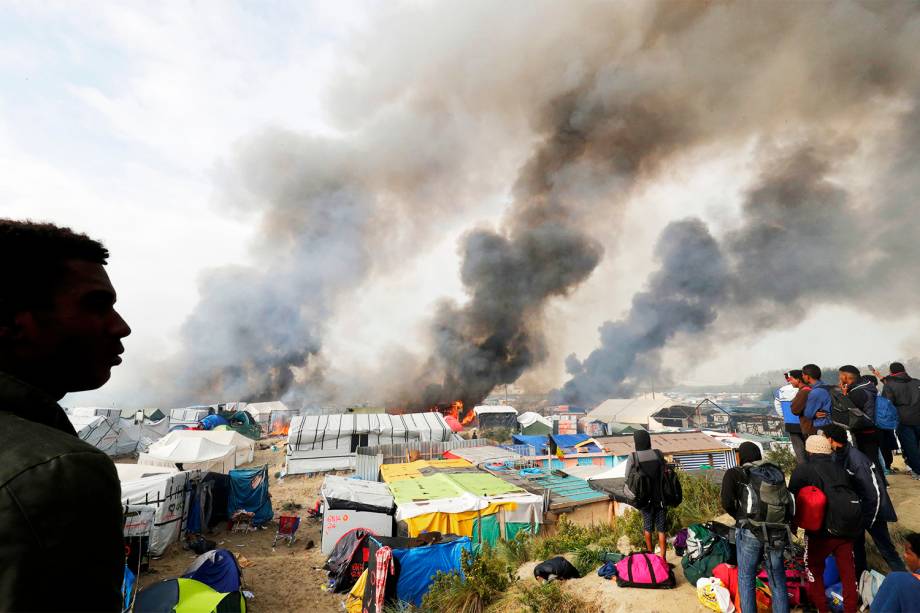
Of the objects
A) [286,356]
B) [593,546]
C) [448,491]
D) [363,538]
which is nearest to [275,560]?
[363,538]

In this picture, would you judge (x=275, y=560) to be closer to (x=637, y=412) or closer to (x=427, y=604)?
(x=427, y=604)

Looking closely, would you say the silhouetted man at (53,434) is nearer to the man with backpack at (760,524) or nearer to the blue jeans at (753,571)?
the man with backpack at (760,524)

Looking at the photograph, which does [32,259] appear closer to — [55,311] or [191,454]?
[55,311]

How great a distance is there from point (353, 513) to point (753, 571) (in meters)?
10.5

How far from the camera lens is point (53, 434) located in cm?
88

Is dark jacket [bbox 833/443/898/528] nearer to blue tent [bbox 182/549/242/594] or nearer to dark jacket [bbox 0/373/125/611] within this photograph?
dark jacket [bbox 0/373/125/611]

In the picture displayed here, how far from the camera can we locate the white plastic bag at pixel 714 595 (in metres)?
5.39

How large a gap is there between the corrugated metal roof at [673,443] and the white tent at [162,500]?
661 inches

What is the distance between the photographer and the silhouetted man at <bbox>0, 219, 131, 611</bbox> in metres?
0.72

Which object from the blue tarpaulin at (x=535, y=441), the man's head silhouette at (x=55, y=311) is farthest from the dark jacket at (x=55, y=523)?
the blue tarpaulin at (x=535, y=441)

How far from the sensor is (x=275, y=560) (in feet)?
41.9

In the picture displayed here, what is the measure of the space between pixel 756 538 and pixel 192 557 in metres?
14.8

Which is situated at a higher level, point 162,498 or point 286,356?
point 286,356

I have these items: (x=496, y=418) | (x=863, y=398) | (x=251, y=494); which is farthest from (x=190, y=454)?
(x=496, y=418)
